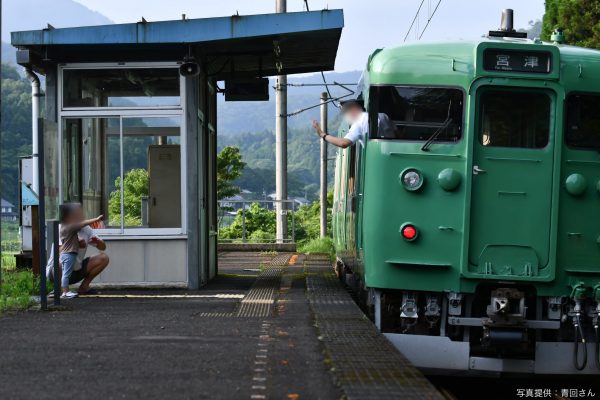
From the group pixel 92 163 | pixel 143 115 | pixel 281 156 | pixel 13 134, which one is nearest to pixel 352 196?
pixel 143 115

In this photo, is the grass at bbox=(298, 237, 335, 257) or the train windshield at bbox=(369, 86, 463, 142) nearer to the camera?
the train windshield at bbox=(369, 86, 463, 142)

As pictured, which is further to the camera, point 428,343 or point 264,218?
point 264,218

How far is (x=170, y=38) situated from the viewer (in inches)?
503

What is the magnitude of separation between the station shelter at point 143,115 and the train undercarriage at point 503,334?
17.1ft

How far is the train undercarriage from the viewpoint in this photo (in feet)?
27.6

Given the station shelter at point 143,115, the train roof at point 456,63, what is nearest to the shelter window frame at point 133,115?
the station shelter at point 143,115

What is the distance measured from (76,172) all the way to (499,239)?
7003 mm

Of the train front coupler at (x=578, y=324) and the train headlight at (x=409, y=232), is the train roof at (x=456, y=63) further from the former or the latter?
the train front coupler at (x=578, y=324)

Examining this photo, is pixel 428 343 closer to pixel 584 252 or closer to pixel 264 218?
pixel 584 252

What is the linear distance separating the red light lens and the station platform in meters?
0.86

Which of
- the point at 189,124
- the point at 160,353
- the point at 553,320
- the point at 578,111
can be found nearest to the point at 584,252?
the point at 553,320

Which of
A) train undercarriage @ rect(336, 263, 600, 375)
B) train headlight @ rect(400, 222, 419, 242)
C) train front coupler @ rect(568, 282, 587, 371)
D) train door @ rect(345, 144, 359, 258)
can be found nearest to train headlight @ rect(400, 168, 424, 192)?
train headlight @ rect(400, 222, 419, 242)

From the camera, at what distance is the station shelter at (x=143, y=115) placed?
42.0ft

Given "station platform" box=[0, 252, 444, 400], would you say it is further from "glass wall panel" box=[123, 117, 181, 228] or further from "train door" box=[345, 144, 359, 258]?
"glass wall panel" box=[123, 117, 181, 228]
